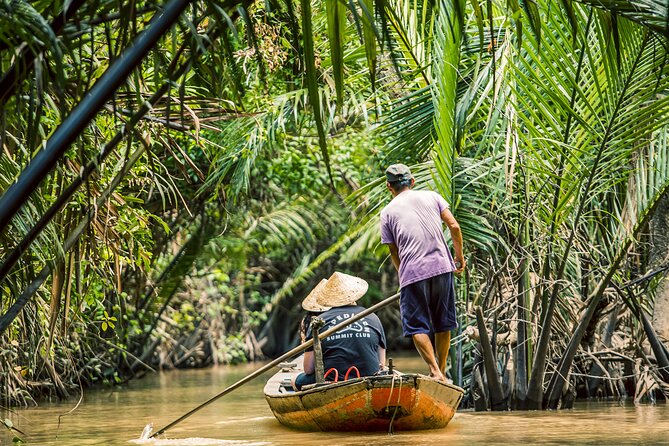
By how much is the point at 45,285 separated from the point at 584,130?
3.94 metres

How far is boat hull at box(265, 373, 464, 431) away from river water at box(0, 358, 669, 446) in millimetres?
86

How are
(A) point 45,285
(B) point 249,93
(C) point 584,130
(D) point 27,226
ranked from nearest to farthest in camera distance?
(D) point 27,226
(A) point 45,285
(C) point 584,130
(B) point 249,93

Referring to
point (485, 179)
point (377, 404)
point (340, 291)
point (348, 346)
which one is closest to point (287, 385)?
point (340, 291)

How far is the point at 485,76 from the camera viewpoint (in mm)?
8234

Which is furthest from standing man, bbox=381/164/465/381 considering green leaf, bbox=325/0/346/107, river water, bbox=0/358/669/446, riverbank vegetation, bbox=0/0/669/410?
green leaf, bbox=325/0/346/107

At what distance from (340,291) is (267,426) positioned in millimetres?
1372

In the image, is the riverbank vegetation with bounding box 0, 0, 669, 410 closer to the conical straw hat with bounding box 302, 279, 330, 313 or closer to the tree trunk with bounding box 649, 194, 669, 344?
the tree trunk with bounding box 649, 194, 669, 344

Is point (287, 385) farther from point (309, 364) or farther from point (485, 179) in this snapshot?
point (485, 179)

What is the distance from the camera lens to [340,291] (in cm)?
803

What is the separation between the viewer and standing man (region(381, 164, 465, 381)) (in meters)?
7.38

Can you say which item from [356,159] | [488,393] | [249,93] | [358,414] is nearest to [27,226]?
[358,414]

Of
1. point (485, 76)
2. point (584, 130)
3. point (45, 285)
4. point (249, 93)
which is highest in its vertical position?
point (249, 93)

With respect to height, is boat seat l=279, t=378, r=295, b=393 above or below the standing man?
below

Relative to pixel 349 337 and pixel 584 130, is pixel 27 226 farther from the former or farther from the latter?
pixel 584 130
